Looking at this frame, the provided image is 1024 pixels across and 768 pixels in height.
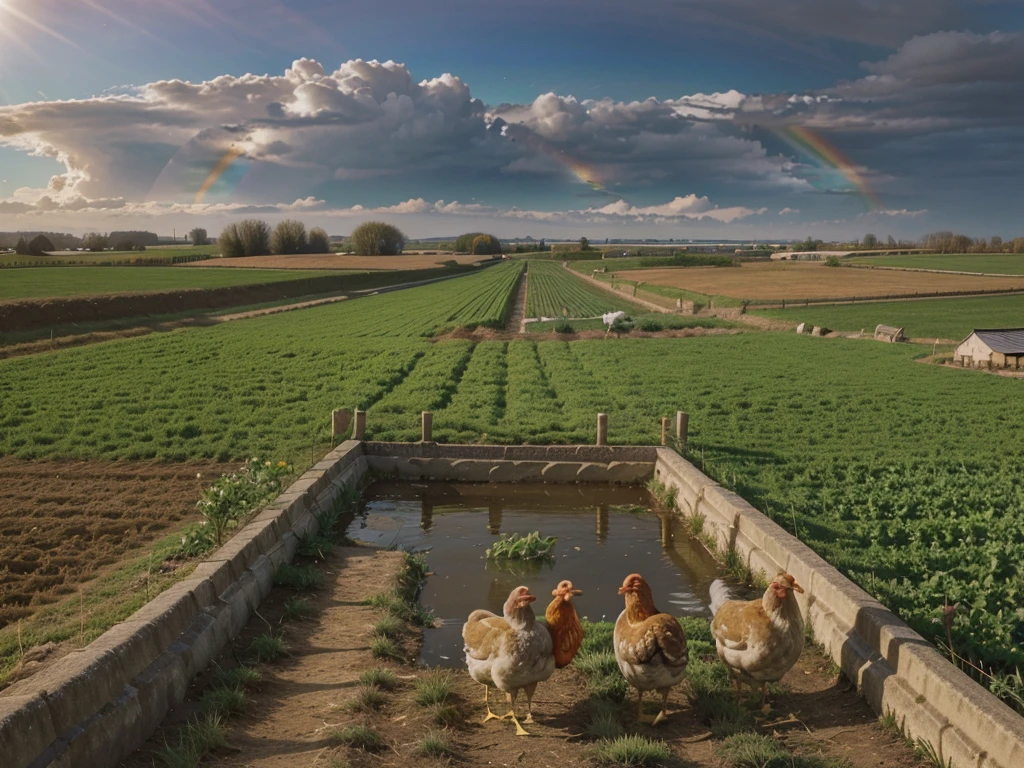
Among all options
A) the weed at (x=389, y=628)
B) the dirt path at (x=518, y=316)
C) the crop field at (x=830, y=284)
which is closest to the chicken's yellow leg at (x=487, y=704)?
the weed at (x=389, y=628)

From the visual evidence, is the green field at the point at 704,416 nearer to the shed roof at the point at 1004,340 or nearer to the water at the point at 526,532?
the water at the point at 526,532

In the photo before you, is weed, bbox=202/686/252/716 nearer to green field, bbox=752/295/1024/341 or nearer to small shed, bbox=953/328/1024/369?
small shed, bbox=953/328/1024/369

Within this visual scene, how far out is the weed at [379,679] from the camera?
7.03m

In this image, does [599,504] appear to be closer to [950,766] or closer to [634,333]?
[950,766]

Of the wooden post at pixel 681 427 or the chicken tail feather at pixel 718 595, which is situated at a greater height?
the wooden post at pixel 681 427

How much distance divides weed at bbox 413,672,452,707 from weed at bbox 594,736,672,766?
5.04 feet

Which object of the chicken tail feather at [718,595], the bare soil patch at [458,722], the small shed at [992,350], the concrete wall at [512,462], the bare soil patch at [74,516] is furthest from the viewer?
the small shed at [992,350]

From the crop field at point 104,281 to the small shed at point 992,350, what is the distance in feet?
139

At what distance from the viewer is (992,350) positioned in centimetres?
2747

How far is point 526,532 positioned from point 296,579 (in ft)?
13.0

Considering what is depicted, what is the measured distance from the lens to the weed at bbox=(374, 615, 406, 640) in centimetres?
833

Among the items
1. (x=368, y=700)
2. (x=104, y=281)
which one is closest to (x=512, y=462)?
(x=368, y=700)

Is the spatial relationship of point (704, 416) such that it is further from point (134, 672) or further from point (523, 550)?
point (134, 672)

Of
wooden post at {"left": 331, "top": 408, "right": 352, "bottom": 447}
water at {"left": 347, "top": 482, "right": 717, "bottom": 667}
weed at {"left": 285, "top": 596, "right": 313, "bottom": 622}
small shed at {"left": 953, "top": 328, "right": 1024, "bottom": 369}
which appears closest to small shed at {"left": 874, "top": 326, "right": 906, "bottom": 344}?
small shed at {"left": 953, "top": 328, "right": 1024, "bottom": 369}
